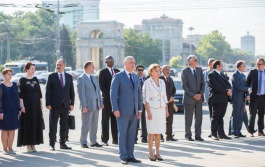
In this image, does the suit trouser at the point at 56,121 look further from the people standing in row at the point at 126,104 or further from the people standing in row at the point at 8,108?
the people standing in row at the point at 126,104

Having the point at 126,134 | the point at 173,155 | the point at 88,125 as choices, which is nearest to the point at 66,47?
the point at 88,125

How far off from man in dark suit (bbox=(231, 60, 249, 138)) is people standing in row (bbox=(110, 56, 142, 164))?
539 centimetres

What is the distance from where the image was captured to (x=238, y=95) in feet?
57.0

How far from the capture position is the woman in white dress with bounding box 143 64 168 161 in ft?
41.9

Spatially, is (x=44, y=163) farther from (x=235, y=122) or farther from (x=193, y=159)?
(x=235, y=122)

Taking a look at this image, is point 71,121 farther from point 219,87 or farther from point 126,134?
point 219,87

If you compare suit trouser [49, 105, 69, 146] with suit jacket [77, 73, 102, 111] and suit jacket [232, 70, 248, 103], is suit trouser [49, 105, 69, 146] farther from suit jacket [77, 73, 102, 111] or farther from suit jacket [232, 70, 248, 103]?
suit jacket [232, 70, 248, 103]

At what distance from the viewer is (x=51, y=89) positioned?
48.7ft

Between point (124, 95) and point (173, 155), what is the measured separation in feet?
6.42

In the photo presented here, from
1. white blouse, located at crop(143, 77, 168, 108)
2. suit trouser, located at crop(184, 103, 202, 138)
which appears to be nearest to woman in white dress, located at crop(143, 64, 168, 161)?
white blouse, located at crop(143, 77, 168, 108)

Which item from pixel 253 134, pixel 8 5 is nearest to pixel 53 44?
pixel 8 5

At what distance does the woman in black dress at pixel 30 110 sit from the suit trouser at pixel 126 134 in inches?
107

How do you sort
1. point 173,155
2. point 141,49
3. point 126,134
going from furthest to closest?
point 141,49 < point 173,155 < point 126,134

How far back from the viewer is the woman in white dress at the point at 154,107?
41.9 feet
